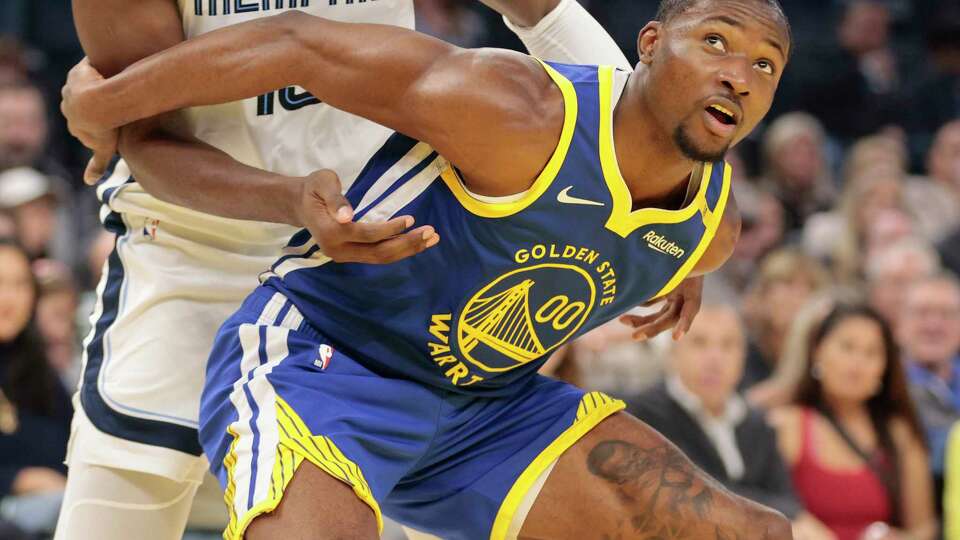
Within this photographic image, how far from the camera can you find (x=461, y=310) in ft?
9.66

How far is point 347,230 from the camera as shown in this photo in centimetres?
270

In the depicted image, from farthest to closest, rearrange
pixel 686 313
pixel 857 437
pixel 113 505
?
pixel 857 437, pixel 686 313, pixel 113 505

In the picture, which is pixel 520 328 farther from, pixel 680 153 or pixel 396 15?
pixel 396 15

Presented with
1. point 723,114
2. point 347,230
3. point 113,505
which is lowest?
point 113,505

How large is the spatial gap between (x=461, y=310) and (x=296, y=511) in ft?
1.79

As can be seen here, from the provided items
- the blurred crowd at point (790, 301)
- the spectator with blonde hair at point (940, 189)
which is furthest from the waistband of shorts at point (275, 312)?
the spectator with blonde hair at point (940, 189)

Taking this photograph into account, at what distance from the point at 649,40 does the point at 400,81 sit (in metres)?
0.54

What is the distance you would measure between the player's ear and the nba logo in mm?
861

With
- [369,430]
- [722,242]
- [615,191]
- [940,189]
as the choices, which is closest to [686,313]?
[722,242]

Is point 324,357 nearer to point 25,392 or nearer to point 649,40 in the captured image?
point 649,40

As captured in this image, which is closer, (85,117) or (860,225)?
(85,117)

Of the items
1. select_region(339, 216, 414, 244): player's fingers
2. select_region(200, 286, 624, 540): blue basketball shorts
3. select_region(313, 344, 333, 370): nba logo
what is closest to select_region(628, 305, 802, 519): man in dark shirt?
select_region(200, 286, 624, 540): blue basketball shorts

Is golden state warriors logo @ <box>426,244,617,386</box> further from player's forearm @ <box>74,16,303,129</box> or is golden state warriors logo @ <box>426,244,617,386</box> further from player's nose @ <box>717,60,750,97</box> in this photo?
player's forearm @ <box>74,16,303,129</box>

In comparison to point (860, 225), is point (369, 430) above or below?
above
